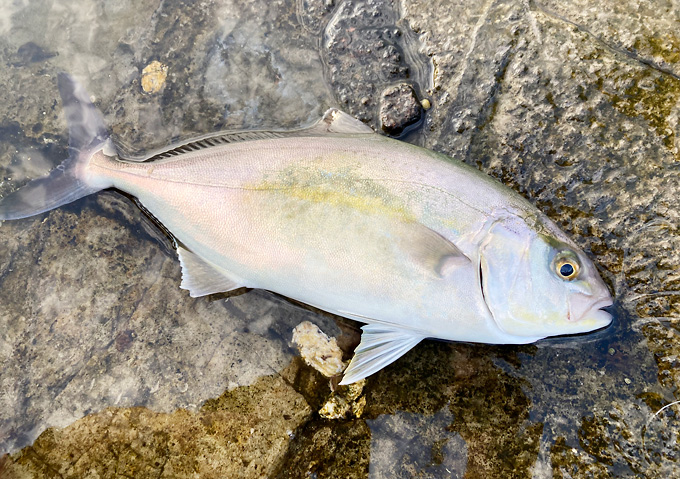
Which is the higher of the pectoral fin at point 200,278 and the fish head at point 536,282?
the fish head at point 536,282

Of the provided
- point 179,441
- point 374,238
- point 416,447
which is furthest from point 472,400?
point 179,441

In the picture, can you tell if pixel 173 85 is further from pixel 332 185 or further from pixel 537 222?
pixel 537 222

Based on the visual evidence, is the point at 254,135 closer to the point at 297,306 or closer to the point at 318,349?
the point at 297,306

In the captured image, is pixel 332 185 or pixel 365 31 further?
pixel 365 31

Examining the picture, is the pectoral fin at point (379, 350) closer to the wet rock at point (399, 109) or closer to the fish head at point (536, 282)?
the fish head at point (536, 282)

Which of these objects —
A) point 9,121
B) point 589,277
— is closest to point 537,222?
point 589,277

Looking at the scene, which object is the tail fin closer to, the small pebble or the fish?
the fish

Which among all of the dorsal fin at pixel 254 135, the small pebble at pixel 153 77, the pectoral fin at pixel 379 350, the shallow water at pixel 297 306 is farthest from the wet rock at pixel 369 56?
the pectoral fin at pixel 379 350
